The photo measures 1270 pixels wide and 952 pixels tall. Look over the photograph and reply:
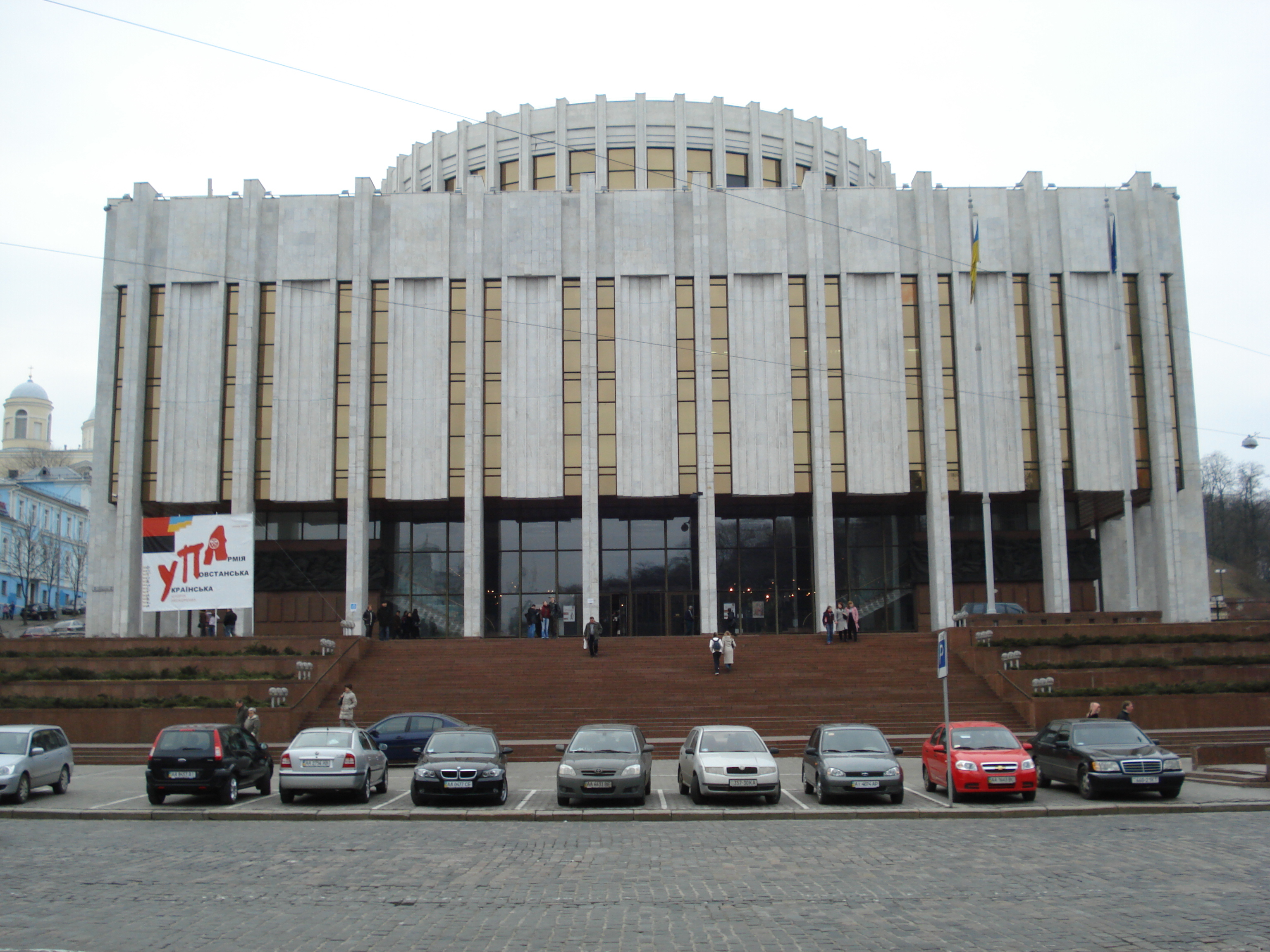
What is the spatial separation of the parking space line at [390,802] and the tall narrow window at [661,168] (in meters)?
39.7

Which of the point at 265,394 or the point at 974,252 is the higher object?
the point at 974,252

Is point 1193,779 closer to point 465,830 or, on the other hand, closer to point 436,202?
point 465,830

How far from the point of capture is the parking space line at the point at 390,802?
1833 centimetres

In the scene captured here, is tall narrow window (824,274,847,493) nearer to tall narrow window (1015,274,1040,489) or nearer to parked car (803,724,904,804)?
tall narrow window (1015,274,1040,489)

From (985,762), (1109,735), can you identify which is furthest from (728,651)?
(985,762)

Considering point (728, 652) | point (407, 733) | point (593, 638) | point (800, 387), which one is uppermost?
point (800, 387)

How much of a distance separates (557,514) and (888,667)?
60.8ft

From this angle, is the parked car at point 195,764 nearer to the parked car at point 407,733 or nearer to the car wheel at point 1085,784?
the parked car at point 407,733

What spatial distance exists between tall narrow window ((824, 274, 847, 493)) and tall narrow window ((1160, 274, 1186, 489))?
→ 13.9 metres

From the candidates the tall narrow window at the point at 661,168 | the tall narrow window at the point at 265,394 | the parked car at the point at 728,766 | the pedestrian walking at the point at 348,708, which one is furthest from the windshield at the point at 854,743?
the tall narrow window at the point at 661,168

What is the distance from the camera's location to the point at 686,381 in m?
46.3

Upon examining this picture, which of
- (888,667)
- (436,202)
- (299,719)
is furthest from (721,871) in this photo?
(436,202)

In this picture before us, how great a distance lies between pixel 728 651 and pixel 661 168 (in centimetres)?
2969

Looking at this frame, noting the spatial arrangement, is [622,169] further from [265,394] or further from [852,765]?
[852,765]
